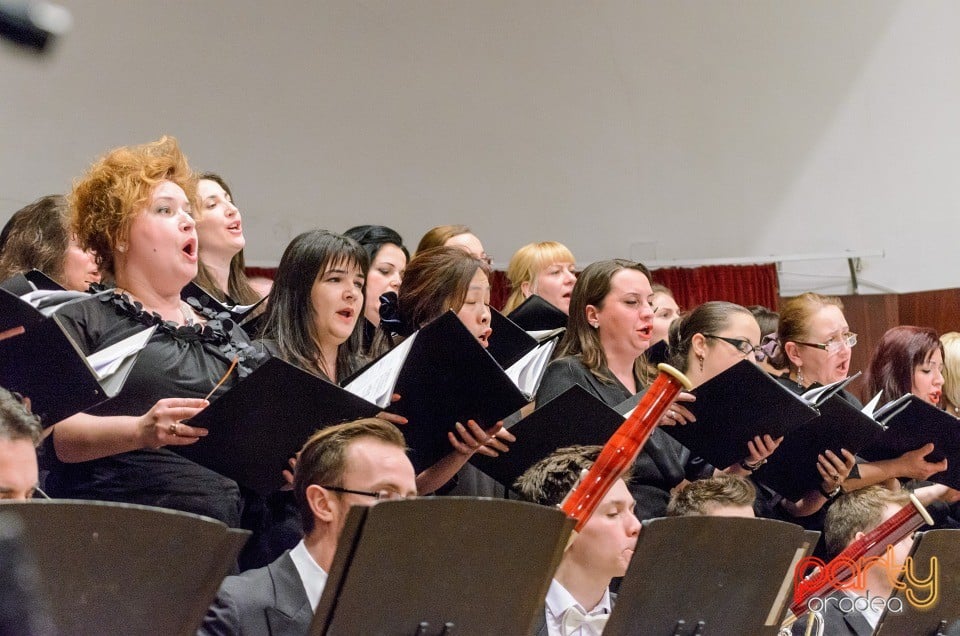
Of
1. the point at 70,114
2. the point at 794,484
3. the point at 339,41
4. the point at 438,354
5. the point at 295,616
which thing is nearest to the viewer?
the point at 295,616

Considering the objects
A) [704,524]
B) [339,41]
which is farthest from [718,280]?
[704,524]

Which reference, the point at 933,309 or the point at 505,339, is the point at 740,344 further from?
the point at 933,309

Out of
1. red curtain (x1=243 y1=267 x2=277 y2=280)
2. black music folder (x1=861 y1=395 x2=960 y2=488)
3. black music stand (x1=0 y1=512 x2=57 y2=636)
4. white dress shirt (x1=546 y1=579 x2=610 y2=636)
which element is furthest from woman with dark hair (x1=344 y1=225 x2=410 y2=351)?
red curtain (x1=243 y1=267 x2=277 y2=280)

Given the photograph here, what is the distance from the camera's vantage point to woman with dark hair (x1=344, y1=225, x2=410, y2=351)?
11.6 ft

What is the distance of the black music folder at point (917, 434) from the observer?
3449mm

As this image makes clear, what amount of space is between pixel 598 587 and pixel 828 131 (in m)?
5.71

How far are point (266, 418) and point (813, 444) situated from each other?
5.55ft

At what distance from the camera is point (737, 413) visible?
117 inches

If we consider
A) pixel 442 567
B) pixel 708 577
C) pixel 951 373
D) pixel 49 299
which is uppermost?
pixel 49 299

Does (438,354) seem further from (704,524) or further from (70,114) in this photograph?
(70,114)

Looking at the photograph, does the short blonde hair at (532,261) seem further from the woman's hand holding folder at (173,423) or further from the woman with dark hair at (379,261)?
the woman's hand holding folder at (173,423)

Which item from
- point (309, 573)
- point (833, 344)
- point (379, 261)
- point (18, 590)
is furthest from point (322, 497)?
point (833, 344)

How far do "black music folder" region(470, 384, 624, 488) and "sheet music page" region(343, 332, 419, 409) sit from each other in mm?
425

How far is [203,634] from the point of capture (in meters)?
1.76
